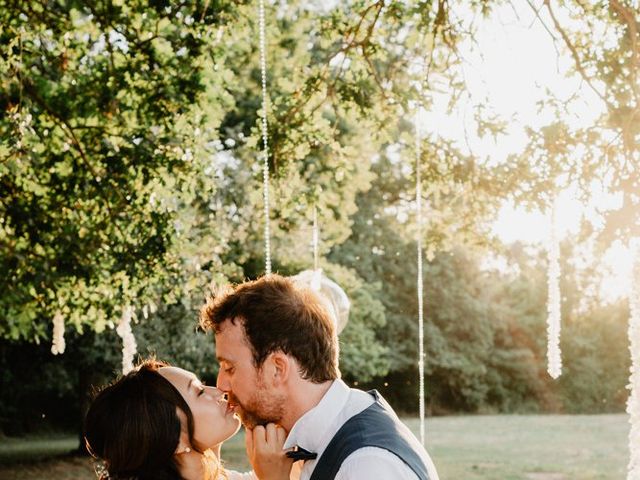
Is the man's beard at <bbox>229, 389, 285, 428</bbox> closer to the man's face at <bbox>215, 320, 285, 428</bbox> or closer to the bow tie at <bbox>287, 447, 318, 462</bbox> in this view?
the man's face at <bbox>215, 320, 285, 428</bbox>

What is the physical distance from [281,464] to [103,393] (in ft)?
1.75

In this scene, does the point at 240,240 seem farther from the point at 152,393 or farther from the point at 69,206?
the point at 152,393

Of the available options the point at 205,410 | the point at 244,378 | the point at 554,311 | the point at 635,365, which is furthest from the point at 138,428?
the point at 635,365

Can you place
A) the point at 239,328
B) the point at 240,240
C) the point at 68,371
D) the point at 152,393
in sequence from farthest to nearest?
the point at 68,371, the point at 240,240, the point at 152,393, the point at 239,328

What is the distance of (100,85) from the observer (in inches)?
232

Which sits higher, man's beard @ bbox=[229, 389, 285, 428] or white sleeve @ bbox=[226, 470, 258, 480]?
man's beard @ bbox=[229, 389, 285, 428]

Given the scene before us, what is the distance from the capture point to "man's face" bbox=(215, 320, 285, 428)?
210 cm

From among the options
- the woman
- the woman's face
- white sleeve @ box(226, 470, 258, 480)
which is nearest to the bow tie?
the woman

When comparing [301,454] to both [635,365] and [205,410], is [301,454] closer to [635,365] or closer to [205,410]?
[205,410]

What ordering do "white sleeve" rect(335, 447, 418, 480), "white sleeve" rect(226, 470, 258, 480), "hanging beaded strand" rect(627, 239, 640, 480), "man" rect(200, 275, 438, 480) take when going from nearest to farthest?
"white sleeve" rect(335, 447, 418, 480), "man" rect(200, 275, 438, 480), "white sleeve" rect(226, 470, 258, 480), "hanging beaded strand" rect(627, 239, 640, 480)

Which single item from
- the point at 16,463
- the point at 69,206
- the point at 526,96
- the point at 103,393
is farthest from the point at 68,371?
the point at 103,393

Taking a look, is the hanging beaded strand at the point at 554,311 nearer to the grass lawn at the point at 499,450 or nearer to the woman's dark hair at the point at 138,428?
the woman's dark hair at the point at 138,428

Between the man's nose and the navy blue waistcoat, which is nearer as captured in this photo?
the navy blue waistcoat

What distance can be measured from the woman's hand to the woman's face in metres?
0.16
